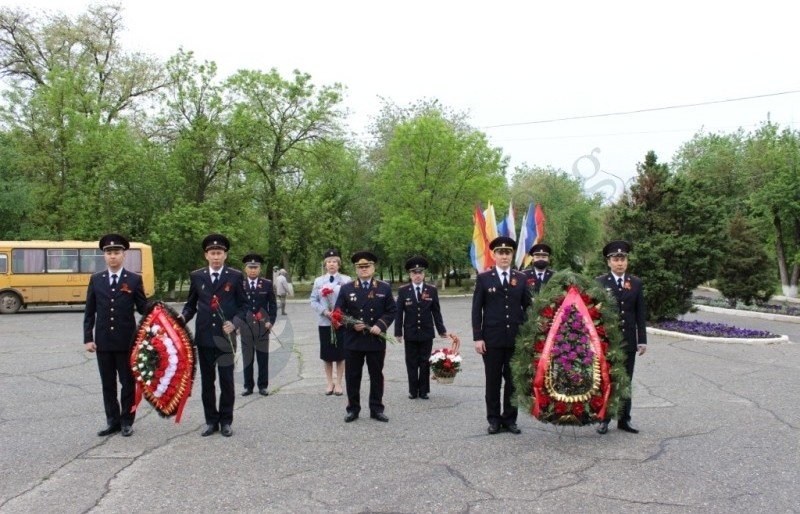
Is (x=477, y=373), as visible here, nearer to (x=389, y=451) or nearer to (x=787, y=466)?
(x=389, y=451)

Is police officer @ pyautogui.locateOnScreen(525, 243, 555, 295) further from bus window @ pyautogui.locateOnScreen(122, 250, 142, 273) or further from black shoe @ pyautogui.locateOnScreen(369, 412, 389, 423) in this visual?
bus window @ pyautogui.locateOnScreen(122, 250, 142, 273)

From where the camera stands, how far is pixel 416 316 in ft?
26.8

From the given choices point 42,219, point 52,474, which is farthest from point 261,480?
point 42,219

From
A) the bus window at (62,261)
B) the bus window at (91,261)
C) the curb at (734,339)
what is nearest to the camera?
the curb at (734,339)

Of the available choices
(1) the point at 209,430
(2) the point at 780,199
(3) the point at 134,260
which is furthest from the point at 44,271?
(2) the point at 780,199

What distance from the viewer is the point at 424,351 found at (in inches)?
319

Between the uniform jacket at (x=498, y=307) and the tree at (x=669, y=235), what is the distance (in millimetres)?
9944

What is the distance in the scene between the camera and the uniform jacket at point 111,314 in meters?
6.28

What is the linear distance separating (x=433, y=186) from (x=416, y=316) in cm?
2706

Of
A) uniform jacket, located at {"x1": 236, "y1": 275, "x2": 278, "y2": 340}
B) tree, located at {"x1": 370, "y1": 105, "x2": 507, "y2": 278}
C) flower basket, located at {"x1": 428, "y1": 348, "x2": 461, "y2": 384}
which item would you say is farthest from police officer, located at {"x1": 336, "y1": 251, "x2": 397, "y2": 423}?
tree, located at {"x1": 370, "y1": 105, "x2": 507, "y2": 278}

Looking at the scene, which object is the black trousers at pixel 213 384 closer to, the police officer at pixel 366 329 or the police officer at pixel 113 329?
the police officer at pixel 113 329

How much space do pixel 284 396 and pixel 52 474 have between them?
3367 mm

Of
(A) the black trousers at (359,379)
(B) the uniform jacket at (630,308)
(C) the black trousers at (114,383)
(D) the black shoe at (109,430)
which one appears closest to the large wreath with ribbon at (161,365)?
(C) the black trousers at (114,383)

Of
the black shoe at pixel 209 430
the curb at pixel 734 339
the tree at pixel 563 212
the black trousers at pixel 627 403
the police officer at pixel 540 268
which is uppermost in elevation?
the tree at pixel 563 212
